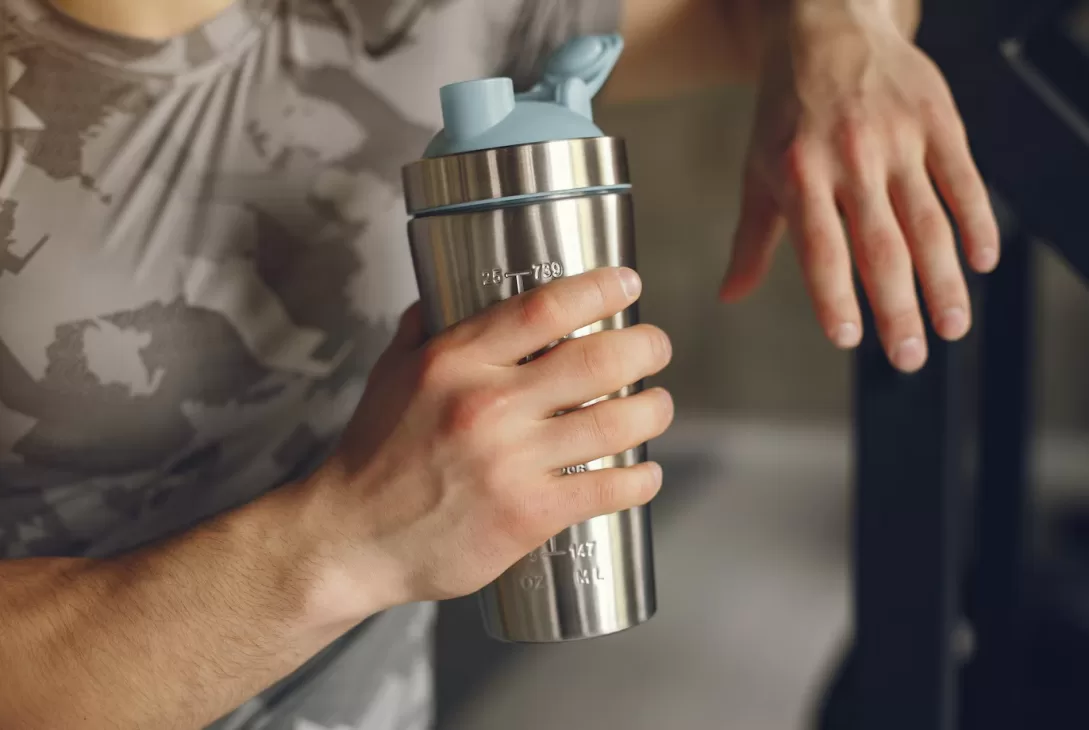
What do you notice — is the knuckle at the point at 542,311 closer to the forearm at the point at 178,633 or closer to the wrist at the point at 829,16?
the forearm at the point at 178,633

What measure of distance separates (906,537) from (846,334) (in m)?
0.31

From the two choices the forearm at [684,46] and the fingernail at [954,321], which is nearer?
the fingernail at [954,321]

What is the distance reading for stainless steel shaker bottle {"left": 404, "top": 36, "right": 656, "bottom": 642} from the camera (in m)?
0.46

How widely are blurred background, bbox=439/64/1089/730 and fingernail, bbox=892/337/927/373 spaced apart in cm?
131

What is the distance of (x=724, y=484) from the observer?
2574mm

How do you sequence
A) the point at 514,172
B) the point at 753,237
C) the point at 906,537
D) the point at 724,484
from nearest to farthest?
the point at 514,172, the point at 753,237, the point at 906,537, the point at 724,484

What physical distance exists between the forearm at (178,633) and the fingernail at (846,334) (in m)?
0.33

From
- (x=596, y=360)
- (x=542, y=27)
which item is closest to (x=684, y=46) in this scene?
(x=542, y=27)

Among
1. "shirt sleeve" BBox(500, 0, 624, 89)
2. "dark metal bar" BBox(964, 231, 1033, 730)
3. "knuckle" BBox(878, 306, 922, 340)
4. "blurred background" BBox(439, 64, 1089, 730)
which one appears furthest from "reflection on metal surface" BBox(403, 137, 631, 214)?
"blurred background" BBox(439, 64, 1089, 730)

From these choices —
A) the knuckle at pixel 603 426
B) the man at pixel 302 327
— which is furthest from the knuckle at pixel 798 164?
the knuckle at pixel 603 426

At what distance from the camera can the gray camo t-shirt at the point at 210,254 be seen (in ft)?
2.01

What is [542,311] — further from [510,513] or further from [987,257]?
[987,257]

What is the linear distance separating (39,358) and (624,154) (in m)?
0.39

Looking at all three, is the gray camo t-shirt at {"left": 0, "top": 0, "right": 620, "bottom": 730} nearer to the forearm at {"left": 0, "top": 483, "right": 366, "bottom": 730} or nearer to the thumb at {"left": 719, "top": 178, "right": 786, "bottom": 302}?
the forearm at {"left": 0, "top": 483, "right": 366, "bottom": 730}
